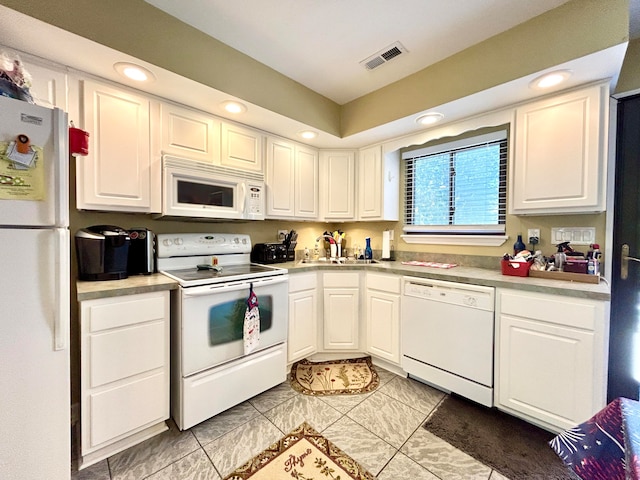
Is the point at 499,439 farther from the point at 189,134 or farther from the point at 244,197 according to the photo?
the point at 189,134

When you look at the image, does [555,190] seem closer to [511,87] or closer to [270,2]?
[511,87]

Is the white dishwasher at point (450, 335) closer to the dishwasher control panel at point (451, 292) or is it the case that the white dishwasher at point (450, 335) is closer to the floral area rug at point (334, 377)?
the dishwasher control panel at point (451, 292)

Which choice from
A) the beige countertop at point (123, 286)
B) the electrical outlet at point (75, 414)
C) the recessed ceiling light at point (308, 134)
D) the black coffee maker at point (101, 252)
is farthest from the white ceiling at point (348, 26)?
the electrical outlet at point (75, 414)

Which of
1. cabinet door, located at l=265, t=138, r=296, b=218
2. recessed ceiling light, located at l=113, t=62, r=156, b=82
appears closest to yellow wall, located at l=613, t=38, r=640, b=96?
cabinet door, located at l=265, t=138, r=296, b=218

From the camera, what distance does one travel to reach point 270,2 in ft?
5.00

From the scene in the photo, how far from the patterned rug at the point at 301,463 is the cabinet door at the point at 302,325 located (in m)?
0.76

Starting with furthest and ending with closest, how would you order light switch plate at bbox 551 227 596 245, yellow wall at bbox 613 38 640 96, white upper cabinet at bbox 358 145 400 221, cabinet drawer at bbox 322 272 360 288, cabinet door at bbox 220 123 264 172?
white upper cabinet at bbox 358 145 400 221 → cabinet drawer at bbox 322 272 360 288 → cabinet door at bbox 220 123 264 172 → light switch plate at bbox 551 227 596 245 → yellow wall at bbox 613 38 640 96

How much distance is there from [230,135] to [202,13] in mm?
819

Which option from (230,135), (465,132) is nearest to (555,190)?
(465,132)

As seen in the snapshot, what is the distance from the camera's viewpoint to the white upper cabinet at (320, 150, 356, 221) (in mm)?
2959

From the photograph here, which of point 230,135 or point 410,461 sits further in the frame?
point 230,135

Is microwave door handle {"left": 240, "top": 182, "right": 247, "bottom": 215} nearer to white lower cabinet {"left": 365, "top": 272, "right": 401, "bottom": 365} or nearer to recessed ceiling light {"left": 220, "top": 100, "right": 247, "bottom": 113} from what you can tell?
recessed ceiling light {"left": 220, "top": 100, "right": 247, "bottom": 113}

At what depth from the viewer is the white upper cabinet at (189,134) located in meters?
1.90

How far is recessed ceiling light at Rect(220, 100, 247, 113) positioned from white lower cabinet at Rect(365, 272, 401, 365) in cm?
178
